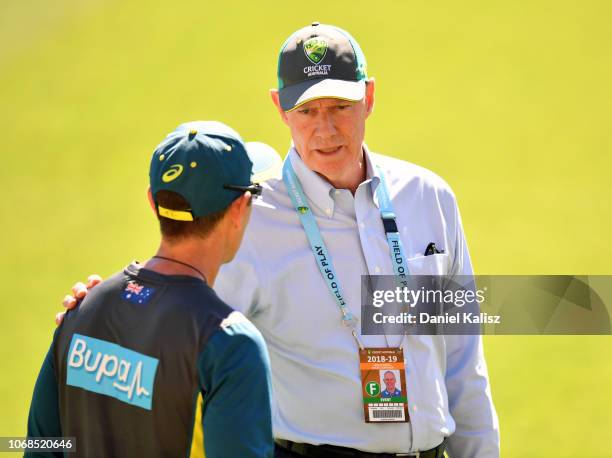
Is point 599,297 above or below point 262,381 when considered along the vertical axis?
above

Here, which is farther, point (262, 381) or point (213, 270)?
point (213, 270)

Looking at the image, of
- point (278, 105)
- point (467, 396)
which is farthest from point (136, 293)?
point (467, 396)

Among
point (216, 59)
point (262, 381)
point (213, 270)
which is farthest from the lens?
point (216, 59)

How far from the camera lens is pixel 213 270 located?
2.33 m

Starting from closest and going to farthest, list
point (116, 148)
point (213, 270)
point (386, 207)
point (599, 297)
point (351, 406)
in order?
point (213, 270), point (351, 406), point (386, 207), point (599, 297), point (116, 148)

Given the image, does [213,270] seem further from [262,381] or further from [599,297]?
[599,297]

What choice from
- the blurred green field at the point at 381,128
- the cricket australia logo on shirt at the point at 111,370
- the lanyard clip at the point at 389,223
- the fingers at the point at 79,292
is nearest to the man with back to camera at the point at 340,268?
the lanyard clip at the point at 389,223

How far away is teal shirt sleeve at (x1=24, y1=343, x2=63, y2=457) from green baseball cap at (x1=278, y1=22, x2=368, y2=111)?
1.24 meters

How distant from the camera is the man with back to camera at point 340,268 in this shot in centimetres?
299

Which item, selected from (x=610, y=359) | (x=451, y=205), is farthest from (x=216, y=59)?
(x=451, y=205)

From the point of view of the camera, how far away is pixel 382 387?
2.98 metres

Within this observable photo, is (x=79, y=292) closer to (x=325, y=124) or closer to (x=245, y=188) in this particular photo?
(x=245, y=188)

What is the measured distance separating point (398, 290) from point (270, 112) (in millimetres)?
8570

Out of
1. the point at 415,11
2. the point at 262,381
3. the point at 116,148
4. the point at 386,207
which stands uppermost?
the point at 415,11
